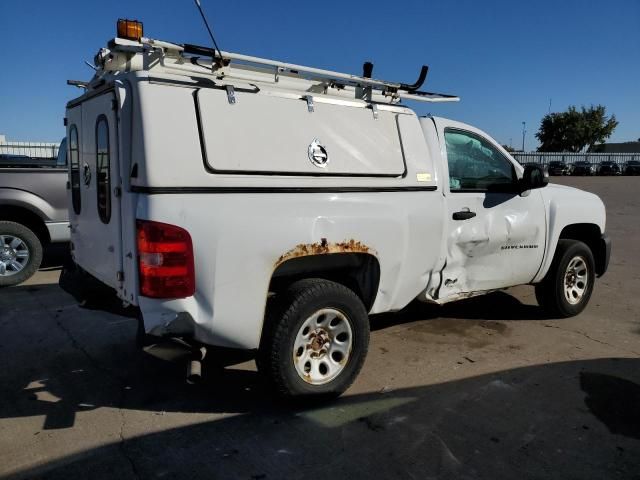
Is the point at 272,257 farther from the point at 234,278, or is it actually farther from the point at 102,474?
the point at 102,474

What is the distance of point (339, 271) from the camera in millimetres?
3877

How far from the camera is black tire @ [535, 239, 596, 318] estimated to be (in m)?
5.32

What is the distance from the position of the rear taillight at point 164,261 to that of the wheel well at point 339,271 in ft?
2.08

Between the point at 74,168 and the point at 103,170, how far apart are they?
97 centimetres

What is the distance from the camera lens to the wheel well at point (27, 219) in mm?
6840

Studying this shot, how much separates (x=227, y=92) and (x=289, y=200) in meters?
0.76

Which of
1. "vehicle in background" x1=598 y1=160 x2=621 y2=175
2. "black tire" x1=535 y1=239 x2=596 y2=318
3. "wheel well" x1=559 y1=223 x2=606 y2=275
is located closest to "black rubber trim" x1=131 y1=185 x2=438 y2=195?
"black tire" x1=535 y1=239 x2=596 y2=318

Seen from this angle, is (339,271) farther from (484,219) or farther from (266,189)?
(484,219)

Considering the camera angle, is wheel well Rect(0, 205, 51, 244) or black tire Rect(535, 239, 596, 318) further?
wheel well Rect(0, 205, 51, 244)

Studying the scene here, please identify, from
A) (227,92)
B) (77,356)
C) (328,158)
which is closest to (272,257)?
(328,158)

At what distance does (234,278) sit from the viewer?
3.09 metres

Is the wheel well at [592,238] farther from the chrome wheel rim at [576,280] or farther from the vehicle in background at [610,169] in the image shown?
the vehicle in background at [610,169]

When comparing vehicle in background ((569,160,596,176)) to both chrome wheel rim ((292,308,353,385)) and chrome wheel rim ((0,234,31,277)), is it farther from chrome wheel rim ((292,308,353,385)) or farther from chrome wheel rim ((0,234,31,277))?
chrome wheel rim ((292,308,353,385))

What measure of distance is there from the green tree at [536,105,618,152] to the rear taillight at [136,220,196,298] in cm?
8308
